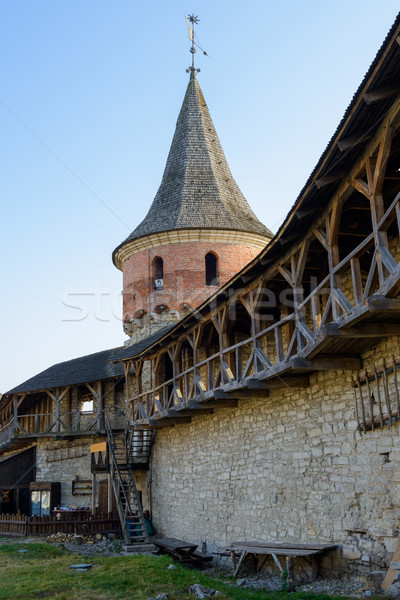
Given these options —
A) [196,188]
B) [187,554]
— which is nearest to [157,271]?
[196,188]

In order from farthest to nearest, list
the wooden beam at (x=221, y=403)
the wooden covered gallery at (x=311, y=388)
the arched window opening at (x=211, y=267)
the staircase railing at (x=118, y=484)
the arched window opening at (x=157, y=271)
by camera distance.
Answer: the arched window opening at (x=211, y=267)
the arched window opening at (x=157, y=271)
the staircase railing at (x=118, y=484)
the wooden beam at (x=221, y=403)
the wooden covered gallery at (x=311, y=388)

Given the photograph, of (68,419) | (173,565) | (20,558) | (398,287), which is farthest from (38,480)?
(398,287)

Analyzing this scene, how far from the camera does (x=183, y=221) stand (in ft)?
79.3

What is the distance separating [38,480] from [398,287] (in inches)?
808

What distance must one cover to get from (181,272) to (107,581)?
1404cm

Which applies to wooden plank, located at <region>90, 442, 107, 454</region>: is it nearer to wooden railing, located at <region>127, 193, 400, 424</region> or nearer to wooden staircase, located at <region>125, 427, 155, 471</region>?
wooden staircase, located at <region>125, 427, 155, 471</region>

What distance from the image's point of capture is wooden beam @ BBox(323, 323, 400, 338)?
8508 mm

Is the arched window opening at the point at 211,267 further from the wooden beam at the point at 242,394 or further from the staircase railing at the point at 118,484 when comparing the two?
the wooden beam at the point at 242,394

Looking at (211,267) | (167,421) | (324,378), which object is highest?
(211,267)

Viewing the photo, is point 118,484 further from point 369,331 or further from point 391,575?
point 369,331

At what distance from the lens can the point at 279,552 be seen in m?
10.5

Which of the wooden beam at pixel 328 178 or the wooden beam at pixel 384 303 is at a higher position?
the wooden beam at pixel 328 178

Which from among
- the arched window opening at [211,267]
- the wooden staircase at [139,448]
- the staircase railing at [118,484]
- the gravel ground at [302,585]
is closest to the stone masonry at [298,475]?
the gravel ground at [302,585]

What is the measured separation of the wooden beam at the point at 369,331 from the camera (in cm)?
851
